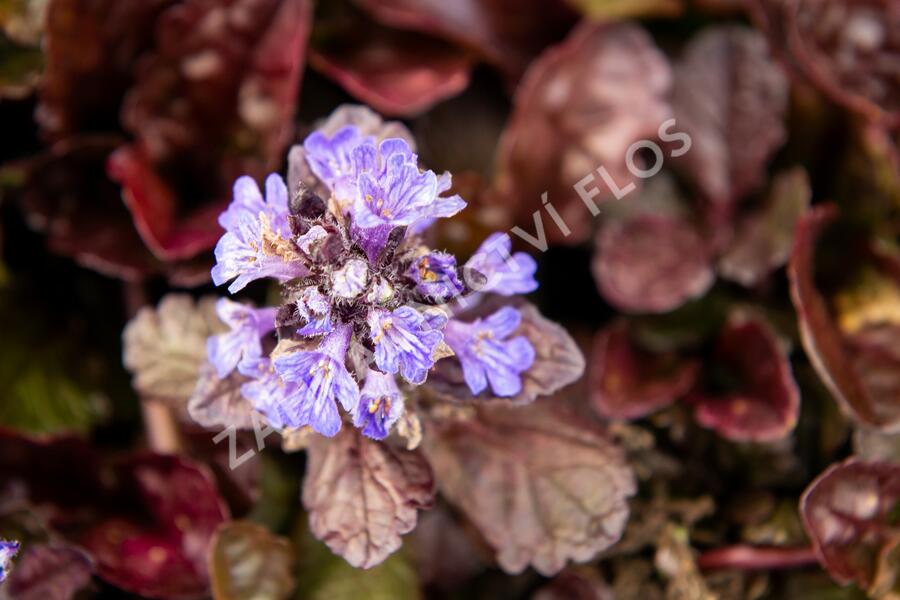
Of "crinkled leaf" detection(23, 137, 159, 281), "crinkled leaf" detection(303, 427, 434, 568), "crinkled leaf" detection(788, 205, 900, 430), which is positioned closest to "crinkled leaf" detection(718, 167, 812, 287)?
"crinkled leaf" detection(788, 205, 900, 430)

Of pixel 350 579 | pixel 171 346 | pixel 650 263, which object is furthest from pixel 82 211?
pixel 650 263

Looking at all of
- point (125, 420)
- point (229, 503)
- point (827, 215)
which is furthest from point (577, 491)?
point (125, 420)

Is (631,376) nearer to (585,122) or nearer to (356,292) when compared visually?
(585,122)

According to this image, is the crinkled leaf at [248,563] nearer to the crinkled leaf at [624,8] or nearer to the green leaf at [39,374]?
the green leaf at [39,374]

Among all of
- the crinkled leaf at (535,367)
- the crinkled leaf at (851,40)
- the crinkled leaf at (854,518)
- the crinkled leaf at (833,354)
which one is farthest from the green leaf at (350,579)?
the crinkled leaf at (851,40)

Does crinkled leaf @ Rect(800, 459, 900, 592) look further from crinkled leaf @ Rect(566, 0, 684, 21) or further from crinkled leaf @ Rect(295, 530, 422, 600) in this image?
crinkled leaf @ Rect(566, 0, 684, 21)

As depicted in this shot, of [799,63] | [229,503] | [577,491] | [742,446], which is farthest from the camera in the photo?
[799,63]

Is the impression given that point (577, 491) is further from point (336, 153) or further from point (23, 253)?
point (23, 253)
